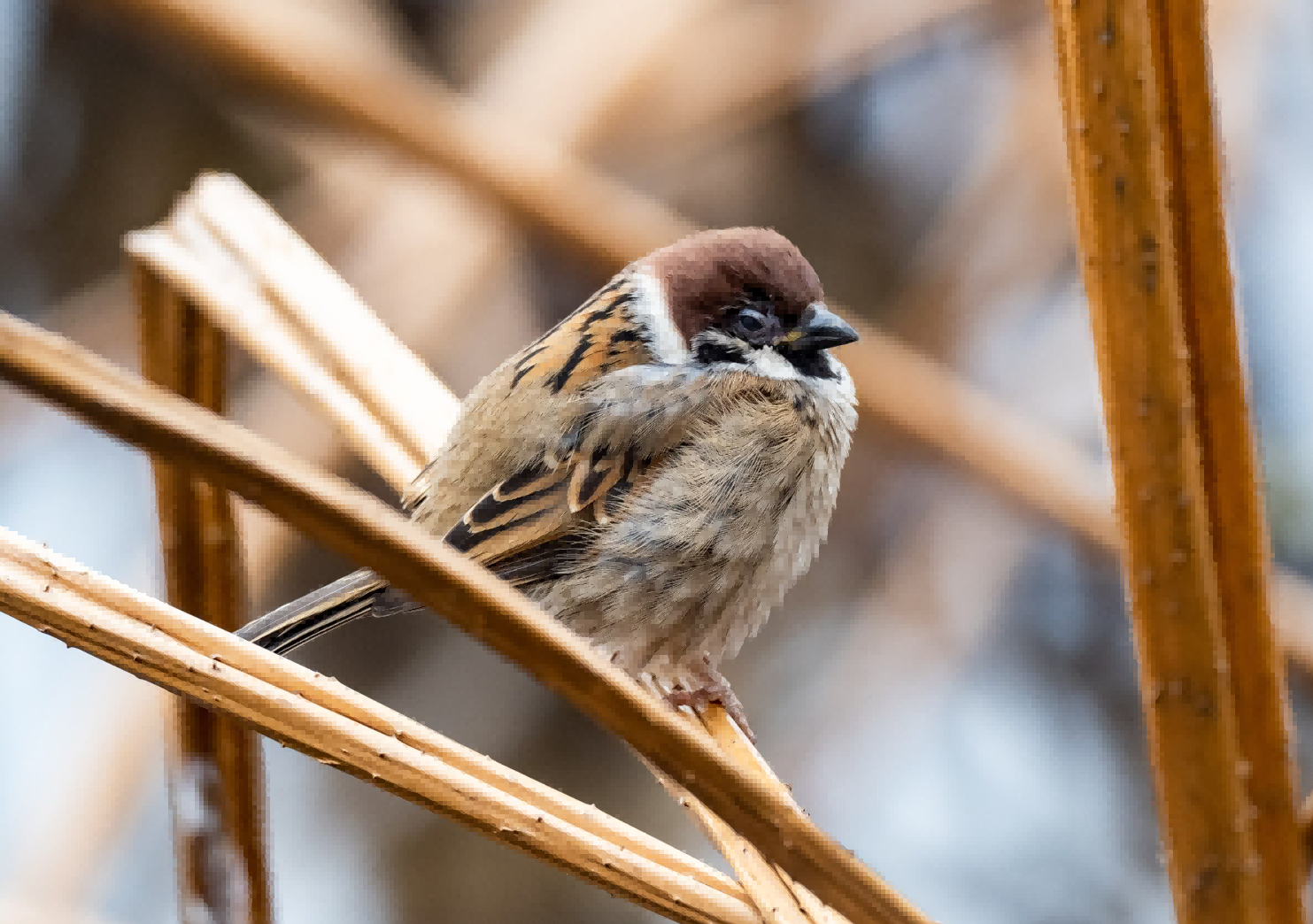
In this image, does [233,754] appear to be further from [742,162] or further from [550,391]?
[742,162]

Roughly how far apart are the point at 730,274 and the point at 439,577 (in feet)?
3.27

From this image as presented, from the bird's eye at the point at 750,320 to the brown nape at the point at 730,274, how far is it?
2 cm

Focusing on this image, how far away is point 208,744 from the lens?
908 millimetres

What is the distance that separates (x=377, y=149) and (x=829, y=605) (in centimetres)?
116

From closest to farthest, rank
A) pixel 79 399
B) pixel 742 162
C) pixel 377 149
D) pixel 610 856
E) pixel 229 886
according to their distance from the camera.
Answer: pixel 79 399 → pixel 610 856 → pixel 229 886 → pixel 377 149 → pixel 742 162

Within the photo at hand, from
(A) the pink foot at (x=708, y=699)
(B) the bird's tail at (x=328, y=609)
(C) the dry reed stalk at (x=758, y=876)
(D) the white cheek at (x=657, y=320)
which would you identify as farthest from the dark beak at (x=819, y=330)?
(C) the dry reed stalk at (x=758, y=876)

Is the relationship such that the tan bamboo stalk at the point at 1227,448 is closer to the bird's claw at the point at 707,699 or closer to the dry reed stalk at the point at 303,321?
the bird's claw at the point at 707,699

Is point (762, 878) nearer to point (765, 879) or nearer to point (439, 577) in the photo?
point (765, 879)

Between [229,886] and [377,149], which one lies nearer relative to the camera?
[229,886]

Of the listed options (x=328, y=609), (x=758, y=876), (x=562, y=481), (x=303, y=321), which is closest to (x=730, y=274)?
(x=562, y=481)

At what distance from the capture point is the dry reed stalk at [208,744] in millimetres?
820

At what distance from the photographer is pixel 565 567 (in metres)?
1.35

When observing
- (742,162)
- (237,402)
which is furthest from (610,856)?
(742,162)

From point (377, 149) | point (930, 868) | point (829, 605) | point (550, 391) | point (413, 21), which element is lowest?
point (930, 868)
